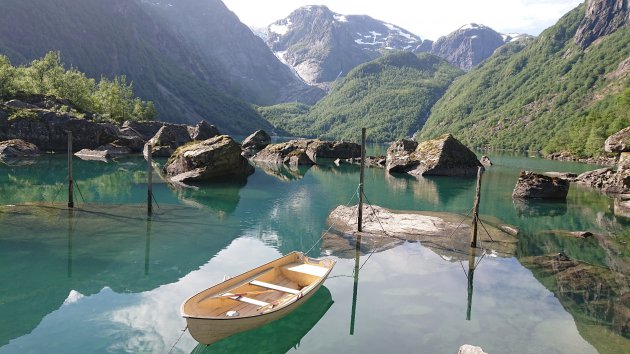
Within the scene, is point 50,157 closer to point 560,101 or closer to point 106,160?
point 106,160

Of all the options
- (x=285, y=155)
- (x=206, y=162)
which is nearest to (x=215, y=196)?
(x=206, y=162)

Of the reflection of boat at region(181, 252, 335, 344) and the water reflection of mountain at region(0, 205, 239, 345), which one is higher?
the reflection of boat at region(181, 252, 335, 344)

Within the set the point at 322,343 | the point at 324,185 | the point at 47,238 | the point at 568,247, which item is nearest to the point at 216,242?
the point at 47,238

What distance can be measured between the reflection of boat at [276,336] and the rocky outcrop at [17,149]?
67302mm

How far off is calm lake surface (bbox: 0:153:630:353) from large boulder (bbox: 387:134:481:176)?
32.4 metres

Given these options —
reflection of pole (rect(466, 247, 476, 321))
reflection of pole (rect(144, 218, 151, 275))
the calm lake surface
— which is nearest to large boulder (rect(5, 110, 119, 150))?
the calm lake surface

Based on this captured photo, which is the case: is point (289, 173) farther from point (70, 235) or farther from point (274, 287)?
point (274, 287)

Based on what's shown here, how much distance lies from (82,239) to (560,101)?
212m

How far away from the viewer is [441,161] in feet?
237

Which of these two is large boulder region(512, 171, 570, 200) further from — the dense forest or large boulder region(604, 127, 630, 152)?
the dense forest

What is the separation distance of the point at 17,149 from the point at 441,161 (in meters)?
66.0

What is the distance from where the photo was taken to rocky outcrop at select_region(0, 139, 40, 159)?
66.9m

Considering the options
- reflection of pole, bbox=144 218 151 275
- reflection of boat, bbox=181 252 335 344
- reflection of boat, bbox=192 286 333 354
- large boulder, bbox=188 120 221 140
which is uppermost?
large boulder, bbox=188 120 221 140

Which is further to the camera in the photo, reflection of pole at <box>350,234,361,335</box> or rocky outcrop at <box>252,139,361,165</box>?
rocky outcrop at <box>252,139,361,165</box>
